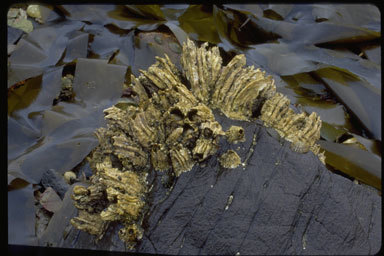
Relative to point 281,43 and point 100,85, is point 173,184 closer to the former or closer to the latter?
point 100,85

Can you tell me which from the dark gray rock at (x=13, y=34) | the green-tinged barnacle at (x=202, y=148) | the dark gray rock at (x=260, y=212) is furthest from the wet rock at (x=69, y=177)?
the dark gray rock at (x=13, y=34)

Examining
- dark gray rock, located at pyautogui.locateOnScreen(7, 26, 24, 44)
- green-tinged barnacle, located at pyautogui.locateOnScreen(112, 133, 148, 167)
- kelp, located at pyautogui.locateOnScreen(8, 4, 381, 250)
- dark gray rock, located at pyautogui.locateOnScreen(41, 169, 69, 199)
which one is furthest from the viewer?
dark gray rock, located at pyautogui.locateOnScreen(7, 26, 24, 44)

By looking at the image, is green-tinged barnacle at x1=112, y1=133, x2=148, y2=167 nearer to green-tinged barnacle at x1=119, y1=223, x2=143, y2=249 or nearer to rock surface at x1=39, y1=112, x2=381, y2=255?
rock surface at x1=39, y1=112, x2=381, y2=255

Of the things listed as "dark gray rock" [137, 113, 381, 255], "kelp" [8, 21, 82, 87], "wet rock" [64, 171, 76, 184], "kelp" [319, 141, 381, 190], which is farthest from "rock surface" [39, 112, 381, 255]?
"kelp" [8, 21, 82, 87]

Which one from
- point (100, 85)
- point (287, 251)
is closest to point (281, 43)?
point (100, 85)

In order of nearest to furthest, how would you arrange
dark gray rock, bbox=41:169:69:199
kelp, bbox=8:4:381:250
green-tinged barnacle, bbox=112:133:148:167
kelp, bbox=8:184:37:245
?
green-tinged barnacle, bbox=112:133:148:167 → kelp, bbox=8:184:37:245 → dark gray rock, bbox=41:169:69:199 → kelp, bbox=8:4:381:250

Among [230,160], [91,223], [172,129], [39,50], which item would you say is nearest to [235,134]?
[230,160]
